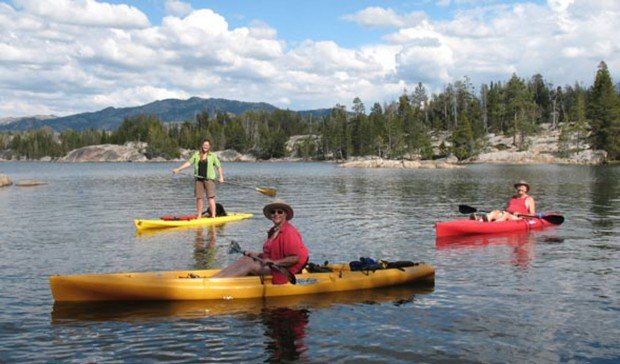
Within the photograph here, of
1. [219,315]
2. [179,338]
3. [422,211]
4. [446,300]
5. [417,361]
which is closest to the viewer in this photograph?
[417,361]

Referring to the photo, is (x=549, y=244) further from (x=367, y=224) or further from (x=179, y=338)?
(x=179, y=338)

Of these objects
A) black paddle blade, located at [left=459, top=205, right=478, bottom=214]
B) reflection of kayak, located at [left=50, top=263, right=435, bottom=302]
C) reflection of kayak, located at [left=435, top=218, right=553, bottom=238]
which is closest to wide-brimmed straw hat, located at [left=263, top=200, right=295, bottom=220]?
reflection of kayak, located at [left=50, top=263, right=435, bottom=302]

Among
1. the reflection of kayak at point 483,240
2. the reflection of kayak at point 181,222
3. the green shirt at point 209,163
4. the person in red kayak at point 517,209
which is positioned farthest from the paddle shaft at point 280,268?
the person in red kayak at point 517,209

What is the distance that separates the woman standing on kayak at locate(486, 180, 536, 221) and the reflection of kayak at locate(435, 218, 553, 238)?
341 millimetres

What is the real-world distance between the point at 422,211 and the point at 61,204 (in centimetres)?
2143

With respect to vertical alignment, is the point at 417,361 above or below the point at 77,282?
below

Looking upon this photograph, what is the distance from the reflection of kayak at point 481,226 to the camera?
Answer: 2100 cm

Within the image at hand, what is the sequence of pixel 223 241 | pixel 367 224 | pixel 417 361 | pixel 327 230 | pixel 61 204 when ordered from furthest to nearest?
pixel 61 204 < pixel 367 224 < pixel 327 230 < pixel 223 241 < pixel 417 361

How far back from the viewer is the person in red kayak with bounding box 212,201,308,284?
12141mm

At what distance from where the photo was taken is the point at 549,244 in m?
19.8

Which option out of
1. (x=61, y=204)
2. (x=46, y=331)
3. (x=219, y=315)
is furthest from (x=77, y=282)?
(x=61, y=204)

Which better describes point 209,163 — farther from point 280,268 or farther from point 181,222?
point 280,268

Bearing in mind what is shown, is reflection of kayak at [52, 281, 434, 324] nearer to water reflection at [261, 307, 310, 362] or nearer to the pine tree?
water reflection at [261, 307, 310, 362]

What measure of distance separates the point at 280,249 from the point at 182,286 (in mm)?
2197
